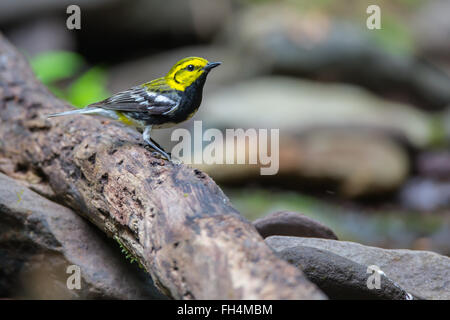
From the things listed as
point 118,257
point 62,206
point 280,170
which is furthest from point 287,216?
point 280,170

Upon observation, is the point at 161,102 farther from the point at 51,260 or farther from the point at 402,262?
the point at 402,262

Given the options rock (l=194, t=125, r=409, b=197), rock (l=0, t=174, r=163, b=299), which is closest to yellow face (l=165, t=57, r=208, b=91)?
rock (l=0, t=174, r=163, b=299)

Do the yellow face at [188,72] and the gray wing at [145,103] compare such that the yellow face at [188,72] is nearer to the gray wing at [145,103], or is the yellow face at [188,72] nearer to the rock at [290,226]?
the gray wing at [145,103]

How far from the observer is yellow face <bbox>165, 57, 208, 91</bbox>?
181 inches

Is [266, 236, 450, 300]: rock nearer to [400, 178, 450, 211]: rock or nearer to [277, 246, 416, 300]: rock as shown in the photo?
[277, 246, 416, 300]: rock

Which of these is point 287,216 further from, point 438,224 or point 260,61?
point 260,61

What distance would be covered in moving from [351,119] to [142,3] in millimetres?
6271

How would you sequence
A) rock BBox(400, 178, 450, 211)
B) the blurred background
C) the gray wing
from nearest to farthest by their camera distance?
the gray wing → the blurred background → rock BBox(400, 178, 450, 211)

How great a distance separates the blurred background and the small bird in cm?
358

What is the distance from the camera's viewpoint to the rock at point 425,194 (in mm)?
9883
